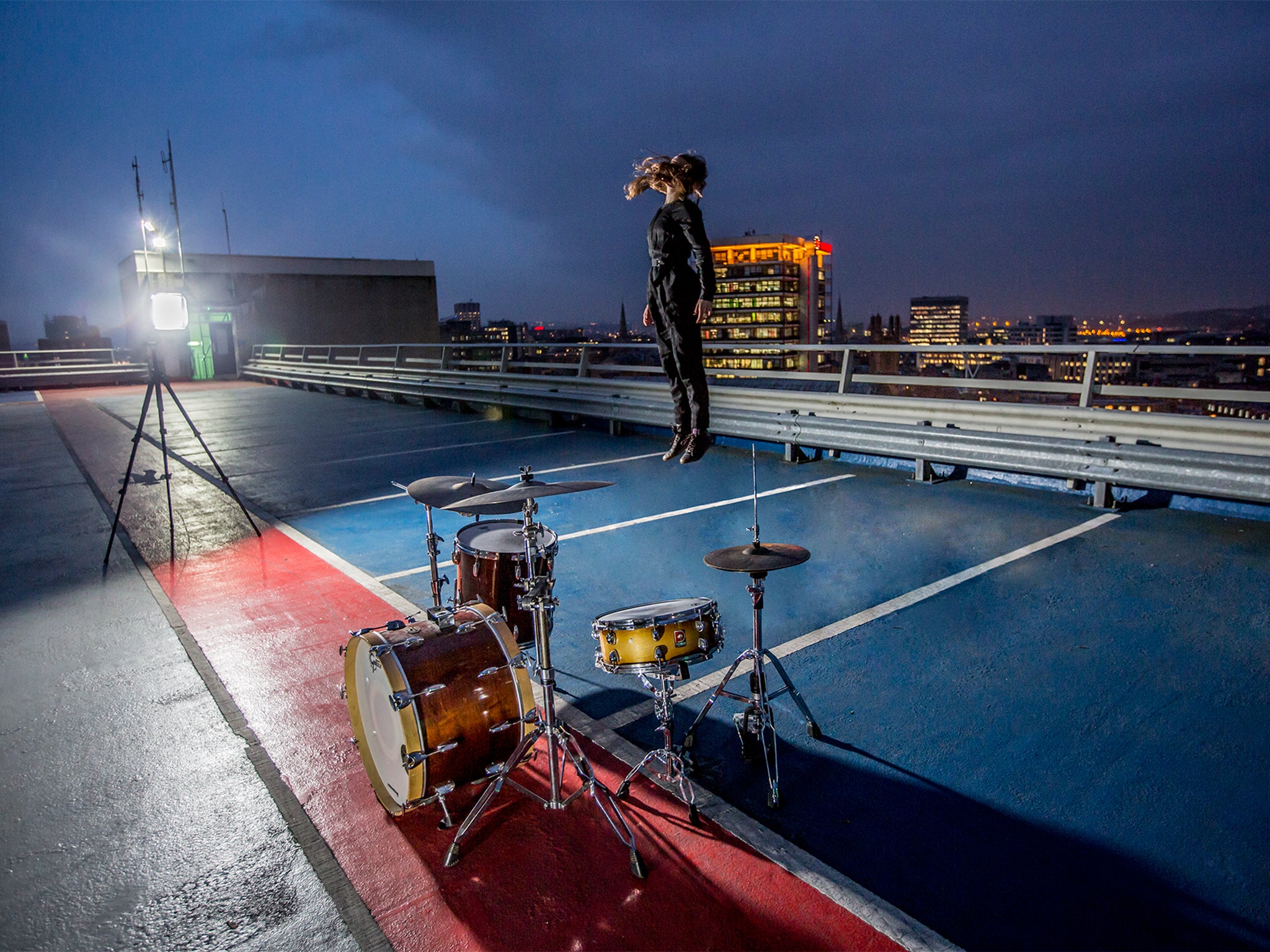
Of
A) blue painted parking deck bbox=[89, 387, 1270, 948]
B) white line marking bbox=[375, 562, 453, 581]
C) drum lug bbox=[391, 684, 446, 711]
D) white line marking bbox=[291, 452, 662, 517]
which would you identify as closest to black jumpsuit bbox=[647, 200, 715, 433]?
blue painted parking deck bbox=[89, 387, 1270, 948]

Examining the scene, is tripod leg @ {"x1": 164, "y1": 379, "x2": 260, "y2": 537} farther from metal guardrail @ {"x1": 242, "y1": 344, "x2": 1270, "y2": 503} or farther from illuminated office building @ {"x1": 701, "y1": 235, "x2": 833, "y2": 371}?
illuminated office building @ {"x1": 701, "y1": 235, "x2": 833, "y2": 371}

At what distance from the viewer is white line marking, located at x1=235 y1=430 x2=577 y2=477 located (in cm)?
1220

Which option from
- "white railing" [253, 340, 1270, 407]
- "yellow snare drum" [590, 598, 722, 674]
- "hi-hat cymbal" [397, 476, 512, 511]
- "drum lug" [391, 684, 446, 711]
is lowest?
"drum lug" [391, 684, 446, 711]

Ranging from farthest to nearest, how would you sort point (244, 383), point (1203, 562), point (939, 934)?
point (244, 383) → point (1203, 562) → point (939, 934)

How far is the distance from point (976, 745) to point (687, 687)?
153cm

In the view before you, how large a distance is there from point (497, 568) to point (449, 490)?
1.70 ft

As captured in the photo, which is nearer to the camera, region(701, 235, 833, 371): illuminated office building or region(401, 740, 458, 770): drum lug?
region(401, 740, 458, 770): drum lug

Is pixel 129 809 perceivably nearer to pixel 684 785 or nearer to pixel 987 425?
pixel 684 785

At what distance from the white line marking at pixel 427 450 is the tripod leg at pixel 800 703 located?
10.3 metres

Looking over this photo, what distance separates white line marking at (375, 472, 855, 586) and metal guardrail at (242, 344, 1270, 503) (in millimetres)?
927

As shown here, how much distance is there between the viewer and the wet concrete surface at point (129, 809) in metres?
2.71

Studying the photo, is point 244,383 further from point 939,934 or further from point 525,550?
point 939,934

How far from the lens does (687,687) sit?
4305mm

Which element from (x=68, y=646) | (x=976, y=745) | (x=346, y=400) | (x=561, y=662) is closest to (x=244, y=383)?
(x=346, y=400)
